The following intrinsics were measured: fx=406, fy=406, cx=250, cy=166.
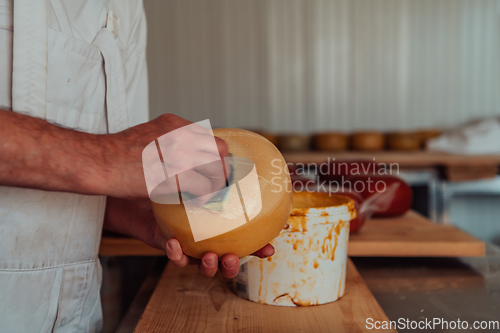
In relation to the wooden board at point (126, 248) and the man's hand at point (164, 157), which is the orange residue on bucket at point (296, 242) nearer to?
the man's hand at point (164, 157)

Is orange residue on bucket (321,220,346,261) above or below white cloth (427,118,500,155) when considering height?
below

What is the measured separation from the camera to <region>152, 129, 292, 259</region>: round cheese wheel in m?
0.55

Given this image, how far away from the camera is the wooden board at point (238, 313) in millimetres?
669

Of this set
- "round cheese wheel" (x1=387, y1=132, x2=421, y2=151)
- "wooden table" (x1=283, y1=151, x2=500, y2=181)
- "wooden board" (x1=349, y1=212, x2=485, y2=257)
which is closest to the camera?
"wooden board" (x1=349, y1=212, x2=485, y2=257)

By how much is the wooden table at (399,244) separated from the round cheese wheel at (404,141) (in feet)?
6.45

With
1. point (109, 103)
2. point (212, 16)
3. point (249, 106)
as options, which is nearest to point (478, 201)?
point (249, 106)

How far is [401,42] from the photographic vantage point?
11.1ft

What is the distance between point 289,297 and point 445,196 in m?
2.16

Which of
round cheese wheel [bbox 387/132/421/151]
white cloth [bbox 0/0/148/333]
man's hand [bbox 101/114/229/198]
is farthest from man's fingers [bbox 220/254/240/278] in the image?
round cheese wheel [bbox 387/132/421/151]

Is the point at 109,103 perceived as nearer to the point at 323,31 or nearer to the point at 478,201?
the point at 323,31

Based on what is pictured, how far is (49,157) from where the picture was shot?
1.57 ft

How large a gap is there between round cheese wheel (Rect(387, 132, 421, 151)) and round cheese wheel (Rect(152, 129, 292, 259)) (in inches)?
103

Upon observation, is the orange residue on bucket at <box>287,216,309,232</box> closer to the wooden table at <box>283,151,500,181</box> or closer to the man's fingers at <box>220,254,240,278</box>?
the man's fingers at <box>220,254,240,278</box>

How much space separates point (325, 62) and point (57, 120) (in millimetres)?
2987
